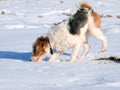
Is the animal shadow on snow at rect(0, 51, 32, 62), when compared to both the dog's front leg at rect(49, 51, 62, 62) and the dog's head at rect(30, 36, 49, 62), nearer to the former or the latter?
the dog's head at rect(30, 36, 49, 62)

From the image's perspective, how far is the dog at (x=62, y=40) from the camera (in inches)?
271

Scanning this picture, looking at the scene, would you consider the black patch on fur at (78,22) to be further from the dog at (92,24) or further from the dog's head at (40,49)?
the dog's head at (40,49)

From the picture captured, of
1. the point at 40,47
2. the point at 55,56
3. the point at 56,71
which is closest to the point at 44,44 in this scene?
the point at 40,47

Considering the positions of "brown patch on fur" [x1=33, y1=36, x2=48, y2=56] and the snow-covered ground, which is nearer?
the snow-covered ground

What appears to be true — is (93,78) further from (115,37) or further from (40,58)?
(115,37)

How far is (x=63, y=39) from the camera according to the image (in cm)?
687

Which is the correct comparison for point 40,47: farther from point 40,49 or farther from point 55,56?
point 55,56

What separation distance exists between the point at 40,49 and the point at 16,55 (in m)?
0.94

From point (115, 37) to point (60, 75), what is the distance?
15.0 ft

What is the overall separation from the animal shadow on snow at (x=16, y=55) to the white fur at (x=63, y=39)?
619 millimetres

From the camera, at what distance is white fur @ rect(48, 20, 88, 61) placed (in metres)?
6.87

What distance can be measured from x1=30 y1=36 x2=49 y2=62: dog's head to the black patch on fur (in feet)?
1.70

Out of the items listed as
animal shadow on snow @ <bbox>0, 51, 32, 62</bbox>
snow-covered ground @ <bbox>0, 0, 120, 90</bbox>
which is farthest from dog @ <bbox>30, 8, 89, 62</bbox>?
animal shadow on snow @ <bbox>0, 51, 32, 62</bbox>

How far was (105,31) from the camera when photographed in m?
10.9
